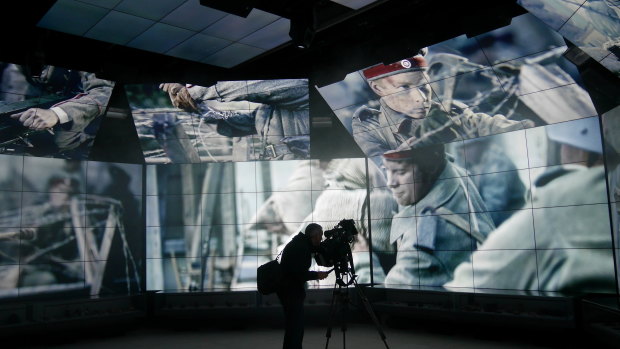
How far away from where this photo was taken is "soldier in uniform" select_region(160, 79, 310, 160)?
9.38m

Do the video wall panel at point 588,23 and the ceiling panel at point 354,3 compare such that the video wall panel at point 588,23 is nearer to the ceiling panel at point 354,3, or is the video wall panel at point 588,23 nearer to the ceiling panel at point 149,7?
the ceiling panel at point 354,3

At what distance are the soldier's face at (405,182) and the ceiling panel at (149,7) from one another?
18.6 feet

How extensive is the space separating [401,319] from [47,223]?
6.76 m

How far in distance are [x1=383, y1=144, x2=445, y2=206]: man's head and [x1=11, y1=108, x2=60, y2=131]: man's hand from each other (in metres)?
6.37

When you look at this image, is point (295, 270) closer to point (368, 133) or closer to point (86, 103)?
point (368, 133)

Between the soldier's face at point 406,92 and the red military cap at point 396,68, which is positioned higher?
the red military cap at point 396,68

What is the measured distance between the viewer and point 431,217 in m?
9.83

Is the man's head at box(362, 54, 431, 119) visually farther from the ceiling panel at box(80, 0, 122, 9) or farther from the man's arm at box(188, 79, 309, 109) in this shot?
the ceiling panel at box(80, 0, 122, 9)

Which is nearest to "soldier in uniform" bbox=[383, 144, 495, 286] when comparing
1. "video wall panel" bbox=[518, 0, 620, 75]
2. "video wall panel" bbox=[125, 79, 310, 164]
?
"video wall panel" bbox=[125, 79, 310, 164]

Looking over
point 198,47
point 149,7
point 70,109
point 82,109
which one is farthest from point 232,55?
point 70,109

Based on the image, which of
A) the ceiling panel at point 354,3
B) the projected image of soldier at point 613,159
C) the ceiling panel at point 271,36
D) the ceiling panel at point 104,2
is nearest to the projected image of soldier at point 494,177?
the projected image of soldier at point 613,159

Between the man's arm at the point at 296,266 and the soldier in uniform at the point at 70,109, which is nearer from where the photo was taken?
the man's arm at the point at 296,266

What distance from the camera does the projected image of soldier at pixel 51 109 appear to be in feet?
25.9

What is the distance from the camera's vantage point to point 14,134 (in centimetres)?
853
